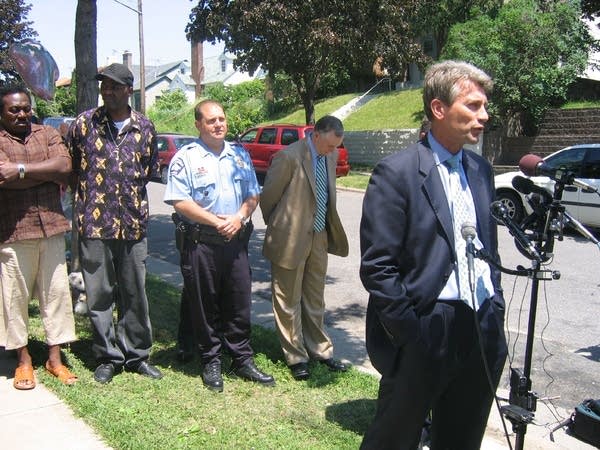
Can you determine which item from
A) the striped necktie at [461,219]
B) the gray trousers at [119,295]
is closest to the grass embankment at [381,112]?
the gray trousers at [119,295]

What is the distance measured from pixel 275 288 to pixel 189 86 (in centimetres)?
6196

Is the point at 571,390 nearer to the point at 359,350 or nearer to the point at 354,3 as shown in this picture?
the point at 359,350

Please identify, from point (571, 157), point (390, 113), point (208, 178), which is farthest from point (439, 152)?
point (390, 113)

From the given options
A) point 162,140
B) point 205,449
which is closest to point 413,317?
point 205,449

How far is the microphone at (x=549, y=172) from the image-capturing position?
272cm

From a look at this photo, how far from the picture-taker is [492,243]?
267cm

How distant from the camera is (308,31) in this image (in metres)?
16.0

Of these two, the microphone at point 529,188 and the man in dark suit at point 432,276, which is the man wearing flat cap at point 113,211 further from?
the microphone at point 529,188

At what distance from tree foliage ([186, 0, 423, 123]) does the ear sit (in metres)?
13.2

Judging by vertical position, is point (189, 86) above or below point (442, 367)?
above

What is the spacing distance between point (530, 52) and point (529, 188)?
18858mm

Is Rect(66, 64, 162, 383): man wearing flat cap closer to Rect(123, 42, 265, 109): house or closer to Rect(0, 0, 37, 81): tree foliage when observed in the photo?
Rect(0, 0, 37, 81): tree foliage

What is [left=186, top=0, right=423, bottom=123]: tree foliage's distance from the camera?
52.1 feet

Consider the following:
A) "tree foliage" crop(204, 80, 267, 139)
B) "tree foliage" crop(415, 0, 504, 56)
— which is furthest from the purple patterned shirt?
"tree foliage" crop(204, 80, 267, 139)
